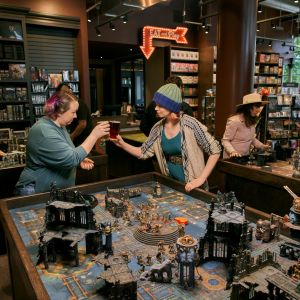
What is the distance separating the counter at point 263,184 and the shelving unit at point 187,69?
585 centimetres

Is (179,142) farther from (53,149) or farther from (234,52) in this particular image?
(234,52)

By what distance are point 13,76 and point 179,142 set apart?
411 cm

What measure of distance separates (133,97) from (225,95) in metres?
8.31

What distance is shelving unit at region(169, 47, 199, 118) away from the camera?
30.0 feet

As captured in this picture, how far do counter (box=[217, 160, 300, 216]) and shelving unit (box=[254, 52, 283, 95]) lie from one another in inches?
300

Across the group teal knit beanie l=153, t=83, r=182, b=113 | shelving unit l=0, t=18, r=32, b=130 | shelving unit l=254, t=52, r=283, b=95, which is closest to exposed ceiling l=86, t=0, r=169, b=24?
shelving unit l=0, t=18, r=32, b=130

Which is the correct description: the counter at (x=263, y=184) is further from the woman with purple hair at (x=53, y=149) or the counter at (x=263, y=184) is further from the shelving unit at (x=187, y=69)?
the shelving unit at (x=187, y=69)

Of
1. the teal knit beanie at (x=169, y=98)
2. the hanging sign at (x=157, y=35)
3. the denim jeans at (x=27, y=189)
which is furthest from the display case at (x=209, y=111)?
the denim jeans at (x=27, y=189)

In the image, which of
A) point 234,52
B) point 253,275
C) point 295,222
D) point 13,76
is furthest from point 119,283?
point 13,76

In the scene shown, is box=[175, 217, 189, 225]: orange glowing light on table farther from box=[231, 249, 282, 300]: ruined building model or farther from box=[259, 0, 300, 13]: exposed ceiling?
box=[259, 0, 300, 13]: exposed ceiling

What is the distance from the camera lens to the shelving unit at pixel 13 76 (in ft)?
17.2

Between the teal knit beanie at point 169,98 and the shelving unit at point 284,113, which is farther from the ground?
the teal knit beanie at point 169,98

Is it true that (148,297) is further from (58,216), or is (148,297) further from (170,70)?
(170,70)

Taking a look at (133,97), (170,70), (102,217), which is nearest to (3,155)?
(102,217)
